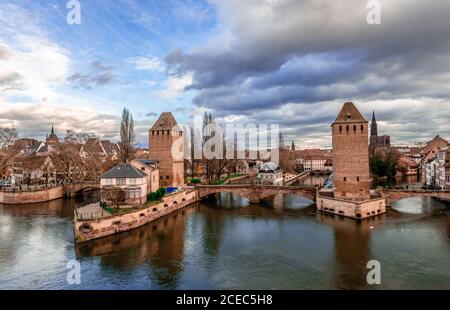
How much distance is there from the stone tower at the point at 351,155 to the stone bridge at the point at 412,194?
4.02 metres

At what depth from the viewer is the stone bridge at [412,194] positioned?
3562 cm

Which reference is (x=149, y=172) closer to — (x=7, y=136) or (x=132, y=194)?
(x=132, y=194)

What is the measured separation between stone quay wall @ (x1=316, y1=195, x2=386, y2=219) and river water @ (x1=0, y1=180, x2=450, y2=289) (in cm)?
101

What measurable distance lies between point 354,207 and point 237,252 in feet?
49.2

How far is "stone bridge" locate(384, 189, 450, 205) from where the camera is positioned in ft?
117

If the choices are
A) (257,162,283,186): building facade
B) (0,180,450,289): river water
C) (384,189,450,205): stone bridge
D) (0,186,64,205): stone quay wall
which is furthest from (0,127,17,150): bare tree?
(384,189,450,205): stone bridge

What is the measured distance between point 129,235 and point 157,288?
11.3 m

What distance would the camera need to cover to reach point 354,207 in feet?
103

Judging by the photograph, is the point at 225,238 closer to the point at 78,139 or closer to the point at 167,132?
the point at 167,132

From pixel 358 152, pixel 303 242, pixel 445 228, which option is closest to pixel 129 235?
pixel 303 242

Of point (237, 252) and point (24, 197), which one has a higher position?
point (24, 197)

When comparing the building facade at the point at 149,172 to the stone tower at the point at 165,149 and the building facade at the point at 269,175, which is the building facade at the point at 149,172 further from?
the building facade at the point at 269,175

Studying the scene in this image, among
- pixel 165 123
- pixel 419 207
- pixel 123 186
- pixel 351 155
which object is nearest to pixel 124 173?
pixel 123 186

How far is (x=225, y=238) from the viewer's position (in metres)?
26.3
